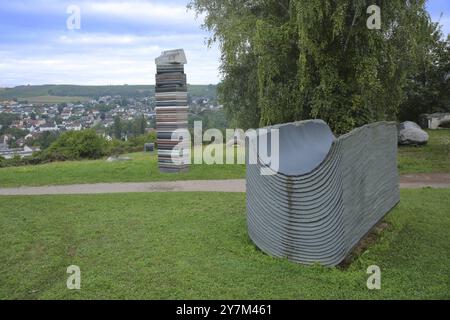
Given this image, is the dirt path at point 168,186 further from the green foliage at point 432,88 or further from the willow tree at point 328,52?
the green foliage at point 432,88

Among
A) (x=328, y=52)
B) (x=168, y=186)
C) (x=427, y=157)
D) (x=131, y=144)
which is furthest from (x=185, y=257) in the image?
(x=131, y=144)

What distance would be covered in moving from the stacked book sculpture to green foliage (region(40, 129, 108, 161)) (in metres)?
7.82

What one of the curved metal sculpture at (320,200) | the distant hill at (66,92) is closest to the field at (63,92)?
the distant hill at (66,92)

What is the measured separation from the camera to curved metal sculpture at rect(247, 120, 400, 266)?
536cm

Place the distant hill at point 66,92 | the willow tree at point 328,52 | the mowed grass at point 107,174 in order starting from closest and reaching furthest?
the willow tree at point 328,52 → the mowed grass at point 107,174 → the distant hill at point 66,92

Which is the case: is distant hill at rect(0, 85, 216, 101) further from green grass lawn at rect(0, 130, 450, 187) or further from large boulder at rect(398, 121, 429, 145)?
green grass lawn at rect(0, 130, 450, 187)

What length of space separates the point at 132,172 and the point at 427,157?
392 inches

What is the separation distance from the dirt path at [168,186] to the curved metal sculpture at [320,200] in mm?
4708

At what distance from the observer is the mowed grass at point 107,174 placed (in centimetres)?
1270

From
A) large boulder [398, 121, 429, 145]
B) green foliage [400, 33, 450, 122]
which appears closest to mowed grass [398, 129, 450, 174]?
large boulder [398, 121, 429, 145]

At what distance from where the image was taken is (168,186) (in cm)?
1176

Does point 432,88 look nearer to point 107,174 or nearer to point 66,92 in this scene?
point 107,174
